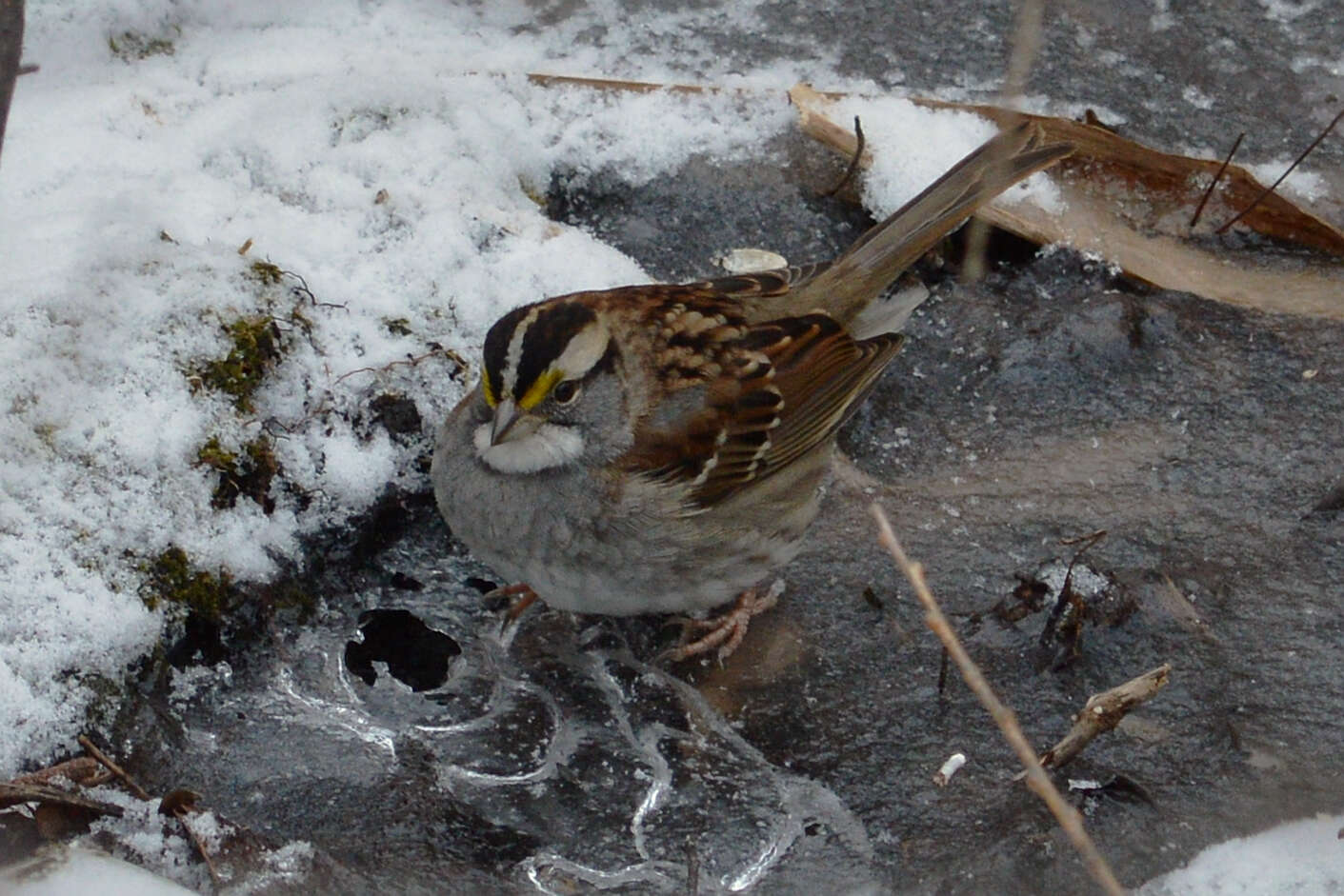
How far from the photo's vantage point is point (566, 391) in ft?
11.7

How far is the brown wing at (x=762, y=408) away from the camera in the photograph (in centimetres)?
373

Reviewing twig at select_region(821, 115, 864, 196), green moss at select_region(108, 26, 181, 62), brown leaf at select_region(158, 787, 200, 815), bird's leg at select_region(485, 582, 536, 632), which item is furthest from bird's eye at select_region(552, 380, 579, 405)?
green moss at select_region(108, 26, 181, 62)

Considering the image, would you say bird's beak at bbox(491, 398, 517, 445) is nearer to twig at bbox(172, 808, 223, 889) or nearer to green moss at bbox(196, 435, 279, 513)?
green moss at bbox(196, 435, 279, 513)

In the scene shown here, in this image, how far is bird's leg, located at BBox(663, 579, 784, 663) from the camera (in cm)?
381

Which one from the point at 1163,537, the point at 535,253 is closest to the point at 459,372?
the point at 535,253

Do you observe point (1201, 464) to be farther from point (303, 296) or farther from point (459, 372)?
point (303, 296)

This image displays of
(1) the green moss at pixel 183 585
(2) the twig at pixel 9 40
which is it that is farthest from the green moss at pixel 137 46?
(2) the twig at pixel 9 40

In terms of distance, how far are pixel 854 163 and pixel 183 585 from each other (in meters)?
2.51

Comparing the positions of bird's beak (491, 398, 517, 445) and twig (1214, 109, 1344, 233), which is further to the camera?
twig (1214, 109, 1344, 233)

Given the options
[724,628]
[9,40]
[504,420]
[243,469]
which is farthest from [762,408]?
[9,40]

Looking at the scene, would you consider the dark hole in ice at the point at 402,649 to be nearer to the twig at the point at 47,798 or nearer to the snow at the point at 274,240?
the snow at the point at 274,240

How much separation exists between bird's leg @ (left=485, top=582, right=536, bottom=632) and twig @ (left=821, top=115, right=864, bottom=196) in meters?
A: 1.81

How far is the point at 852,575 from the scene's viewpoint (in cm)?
402

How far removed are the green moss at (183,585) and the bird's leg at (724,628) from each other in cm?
115
